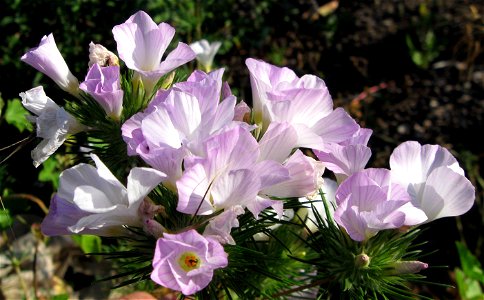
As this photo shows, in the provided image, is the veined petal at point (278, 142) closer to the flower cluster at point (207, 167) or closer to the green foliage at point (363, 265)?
the flower cluster at point (207, 167)

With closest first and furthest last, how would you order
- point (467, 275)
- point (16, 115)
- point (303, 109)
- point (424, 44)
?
point (303, 109)
point (16, 115)
point (467, 275)
point (424, 44)

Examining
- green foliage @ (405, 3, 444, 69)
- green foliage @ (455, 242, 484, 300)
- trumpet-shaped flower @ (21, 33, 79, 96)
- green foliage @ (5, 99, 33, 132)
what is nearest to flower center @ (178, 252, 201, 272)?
trumpet-shaped flower @ (21, 33, 79, 96)

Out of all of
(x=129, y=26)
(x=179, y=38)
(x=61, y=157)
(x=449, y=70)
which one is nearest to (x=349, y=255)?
(x=129, y=26)

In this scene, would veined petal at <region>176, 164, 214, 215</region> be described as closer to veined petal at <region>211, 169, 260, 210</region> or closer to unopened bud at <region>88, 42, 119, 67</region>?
veined petal at <region>211, 169, 260, 210</region>

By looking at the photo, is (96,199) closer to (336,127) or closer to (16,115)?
(336,127)

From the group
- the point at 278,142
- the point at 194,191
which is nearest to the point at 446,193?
the point at 278,142

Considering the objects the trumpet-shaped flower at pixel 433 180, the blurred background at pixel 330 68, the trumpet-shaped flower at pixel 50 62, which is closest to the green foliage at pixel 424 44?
the blurred background at pixel 330 68

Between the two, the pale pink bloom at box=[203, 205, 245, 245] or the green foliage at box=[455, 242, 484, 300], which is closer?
the pale pink bloom at box=[203, 205, 245, 245]

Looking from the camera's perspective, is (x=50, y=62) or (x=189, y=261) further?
(x=50, y=62)
